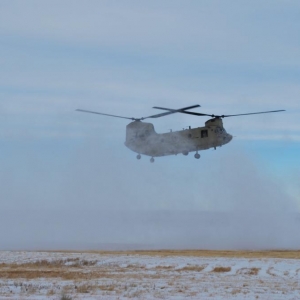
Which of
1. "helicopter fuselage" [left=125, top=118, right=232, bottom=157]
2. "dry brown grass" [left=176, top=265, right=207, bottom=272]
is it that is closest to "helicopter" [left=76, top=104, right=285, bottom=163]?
"helicopter fuselage" [left=125, top=118, right=232, bottom=157]

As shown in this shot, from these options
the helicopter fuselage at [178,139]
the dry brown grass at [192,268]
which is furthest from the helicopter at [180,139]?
the dry brown grass at [192,268]

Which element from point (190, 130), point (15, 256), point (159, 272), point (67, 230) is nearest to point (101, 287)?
point (159, 272)

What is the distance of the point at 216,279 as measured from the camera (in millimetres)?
41531

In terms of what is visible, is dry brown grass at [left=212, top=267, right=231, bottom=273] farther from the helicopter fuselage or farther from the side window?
the side window

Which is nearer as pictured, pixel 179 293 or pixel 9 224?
pixel 179 293

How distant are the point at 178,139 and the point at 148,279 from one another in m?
18.7

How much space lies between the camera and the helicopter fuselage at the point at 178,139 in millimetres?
55281

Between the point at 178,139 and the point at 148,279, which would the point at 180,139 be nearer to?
the point at 178,139

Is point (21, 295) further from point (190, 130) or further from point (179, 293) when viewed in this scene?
point (190, 130)

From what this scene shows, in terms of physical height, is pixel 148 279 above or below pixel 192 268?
below

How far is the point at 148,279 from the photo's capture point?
4059 cm

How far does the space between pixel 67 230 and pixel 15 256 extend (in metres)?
112

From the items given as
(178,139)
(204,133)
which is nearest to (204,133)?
(204,133)

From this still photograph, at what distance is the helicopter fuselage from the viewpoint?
55281mm
